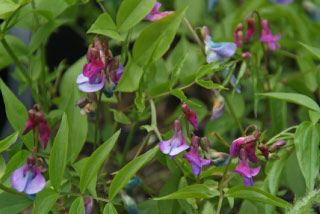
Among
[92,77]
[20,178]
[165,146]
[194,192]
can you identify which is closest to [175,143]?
[165,146]

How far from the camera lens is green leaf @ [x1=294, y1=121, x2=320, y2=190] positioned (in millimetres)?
1122

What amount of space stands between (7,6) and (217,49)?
487 millimetres

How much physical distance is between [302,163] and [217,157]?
0.62ft

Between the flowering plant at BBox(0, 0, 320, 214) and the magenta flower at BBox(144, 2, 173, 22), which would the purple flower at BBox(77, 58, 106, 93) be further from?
the magenta flower at BBox(144, 2, 173, 22)

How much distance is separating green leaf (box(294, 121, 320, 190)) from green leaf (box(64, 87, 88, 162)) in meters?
0.49

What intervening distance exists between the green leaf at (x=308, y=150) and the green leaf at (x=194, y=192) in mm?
189

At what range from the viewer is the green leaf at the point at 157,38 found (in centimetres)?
125

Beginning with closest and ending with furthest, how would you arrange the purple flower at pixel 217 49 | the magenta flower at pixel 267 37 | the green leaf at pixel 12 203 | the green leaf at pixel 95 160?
the green leaf at pixel 95 160, the green leaf at pixel 12 203, the purple flower at pixel 217 49, the magenta flower at pixel 267 37

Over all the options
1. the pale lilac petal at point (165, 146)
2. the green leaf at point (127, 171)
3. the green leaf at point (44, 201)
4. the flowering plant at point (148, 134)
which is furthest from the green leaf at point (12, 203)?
the pale lilac petal at point (165, 146)

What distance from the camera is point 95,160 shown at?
109 cm

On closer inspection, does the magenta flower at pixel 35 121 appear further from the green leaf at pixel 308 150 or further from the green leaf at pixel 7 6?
the green leaf at pixel 308 150

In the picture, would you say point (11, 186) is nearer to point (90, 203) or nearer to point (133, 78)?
point (90, 203)

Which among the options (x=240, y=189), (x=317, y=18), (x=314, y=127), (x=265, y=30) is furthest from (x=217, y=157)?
(x=317, y=18)

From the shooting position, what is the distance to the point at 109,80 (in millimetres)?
1199
